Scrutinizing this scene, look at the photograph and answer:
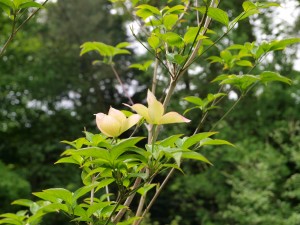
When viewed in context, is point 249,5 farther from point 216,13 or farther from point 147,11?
point 147,11

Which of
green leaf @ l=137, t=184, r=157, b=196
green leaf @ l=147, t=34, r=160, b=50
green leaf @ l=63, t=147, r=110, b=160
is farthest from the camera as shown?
green leaf @ l=147, t=34, r=160, b=50

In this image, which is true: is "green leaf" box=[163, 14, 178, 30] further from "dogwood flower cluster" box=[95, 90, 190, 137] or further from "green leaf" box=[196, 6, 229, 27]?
"dogwood flower cluster" box=[95, 90, 190, 137]

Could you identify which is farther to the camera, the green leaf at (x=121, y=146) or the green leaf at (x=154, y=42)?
the green leaf at (x=154, y=42)

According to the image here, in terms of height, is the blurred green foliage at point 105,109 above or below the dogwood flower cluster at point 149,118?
below

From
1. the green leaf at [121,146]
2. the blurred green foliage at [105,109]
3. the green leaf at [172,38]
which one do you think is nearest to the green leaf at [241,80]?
the green leaf at [172,38]

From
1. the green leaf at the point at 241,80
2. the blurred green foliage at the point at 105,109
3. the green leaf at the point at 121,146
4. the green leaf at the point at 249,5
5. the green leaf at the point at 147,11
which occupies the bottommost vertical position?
the blurred green foliage at the point at 105,109

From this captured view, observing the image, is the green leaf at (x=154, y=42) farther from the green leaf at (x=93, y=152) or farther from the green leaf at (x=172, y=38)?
the green leaf at (x=93, y=152)

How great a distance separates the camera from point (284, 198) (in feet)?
16.9

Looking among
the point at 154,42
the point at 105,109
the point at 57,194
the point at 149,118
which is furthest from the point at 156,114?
the point at 105,109

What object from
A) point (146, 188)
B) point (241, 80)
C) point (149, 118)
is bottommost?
point (146, 188)

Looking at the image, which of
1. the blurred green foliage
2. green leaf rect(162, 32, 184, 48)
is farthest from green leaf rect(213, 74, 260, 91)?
the blurred green foliage

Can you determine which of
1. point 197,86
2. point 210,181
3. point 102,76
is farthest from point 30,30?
point 210,181

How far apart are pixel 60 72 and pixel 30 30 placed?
1064 millimetres

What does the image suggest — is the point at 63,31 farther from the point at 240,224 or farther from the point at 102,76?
the point at 240,224
